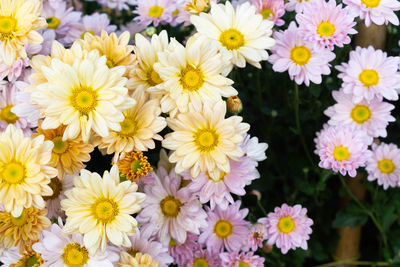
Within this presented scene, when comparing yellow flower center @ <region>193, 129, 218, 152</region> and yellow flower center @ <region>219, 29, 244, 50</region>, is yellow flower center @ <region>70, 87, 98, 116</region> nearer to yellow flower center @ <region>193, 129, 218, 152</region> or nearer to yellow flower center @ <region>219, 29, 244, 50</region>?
yellow flower center @ <region>193, 129, 218, 152</region>

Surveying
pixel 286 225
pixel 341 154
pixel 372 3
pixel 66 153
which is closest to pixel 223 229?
pixel 286 225

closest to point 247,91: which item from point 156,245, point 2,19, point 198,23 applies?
point 198,23

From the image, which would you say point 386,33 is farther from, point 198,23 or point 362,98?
point 198,23

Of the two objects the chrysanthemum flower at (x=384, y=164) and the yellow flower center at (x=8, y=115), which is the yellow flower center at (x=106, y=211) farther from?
the chrysanthemum flower at (x=384, y=164)

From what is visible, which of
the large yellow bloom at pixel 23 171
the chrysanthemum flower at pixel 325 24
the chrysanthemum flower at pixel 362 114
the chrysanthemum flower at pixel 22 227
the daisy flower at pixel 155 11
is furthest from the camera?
the daisy flower at pixel 155 11

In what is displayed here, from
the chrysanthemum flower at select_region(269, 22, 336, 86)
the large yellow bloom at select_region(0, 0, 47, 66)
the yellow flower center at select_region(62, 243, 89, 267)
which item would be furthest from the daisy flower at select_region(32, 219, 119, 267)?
the chrysanthemum flower at select_region(269, 22, 336, 86)

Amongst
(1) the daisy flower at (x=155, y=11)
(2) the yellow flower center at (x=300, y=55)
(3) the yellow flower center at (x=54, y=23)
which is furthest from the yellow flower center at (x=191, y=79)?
(3) the yellow flower center at (x=54, y=23)

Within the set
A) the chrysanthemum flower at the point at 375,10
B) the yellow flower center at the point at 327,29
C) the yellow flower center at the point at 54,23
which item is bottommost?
the yellow flower center at the point at 54,23

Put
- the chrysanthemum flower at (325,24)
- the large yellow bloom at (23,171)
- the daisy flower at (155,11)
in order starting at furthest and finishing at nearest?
the daisy flower at (155,11) → the chrysanthemum flower at (325,24) → the large yellow bloom at (23,171)
